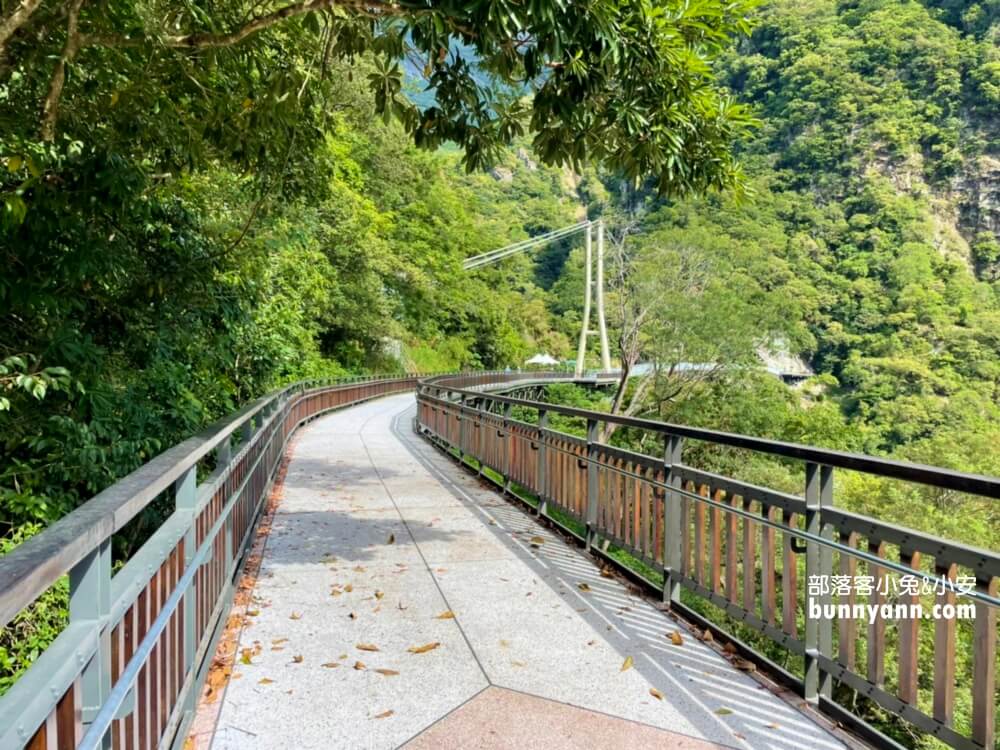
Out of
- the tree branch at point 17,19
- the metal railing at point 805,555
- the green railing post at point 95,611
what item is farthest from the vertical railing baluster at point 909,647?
the tree branch at point 17,19

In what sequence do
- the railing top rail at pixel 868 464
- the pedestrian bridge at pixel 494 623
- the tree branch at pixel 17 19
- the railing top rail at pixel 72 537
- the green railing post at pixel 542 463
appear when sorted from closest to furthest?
the railing top rail at pixel 72 537 < the pedestrian bridge at pixel 494 623 < the railing top rail at pixel 868 464 < the tree branch at pixel 17 19 < the green railing post at pixel 542 463

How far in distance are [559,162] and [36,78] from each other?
151 inches

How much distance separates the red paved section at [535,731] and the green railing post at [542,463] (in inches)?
140

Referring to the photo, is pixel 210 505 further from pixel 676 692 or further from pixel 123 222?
pixel 123 222

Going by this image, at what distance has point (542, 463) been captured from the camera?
665 cm

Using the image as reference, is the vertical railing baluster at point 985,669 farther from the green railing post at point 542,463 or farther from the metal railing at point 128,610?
the green railing post at point 542,463

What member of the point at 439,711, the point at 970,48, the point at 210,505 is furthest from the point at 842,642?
the point at 970,48

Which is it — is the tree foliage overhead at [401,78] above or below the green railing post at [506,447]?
above

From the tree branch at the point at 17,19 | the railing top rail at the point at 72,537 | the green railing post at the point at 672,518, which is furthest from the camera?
the green railing post at the point at 672,518

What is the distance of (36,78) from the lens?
489 cm

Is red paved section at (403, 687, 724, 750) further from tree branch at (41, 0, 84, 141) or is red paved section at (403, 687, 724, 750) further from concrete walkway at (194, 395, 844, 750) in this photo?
tree branch at (41, 0, 84, 141)

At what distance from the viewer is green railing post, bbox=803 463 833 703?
3039 millimetres

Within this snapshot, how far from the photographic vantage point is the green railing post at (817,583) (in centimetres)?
304

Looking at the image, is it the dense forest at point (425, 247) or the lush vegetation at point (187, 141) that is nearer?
the lush vegetation at point (187, 141)
